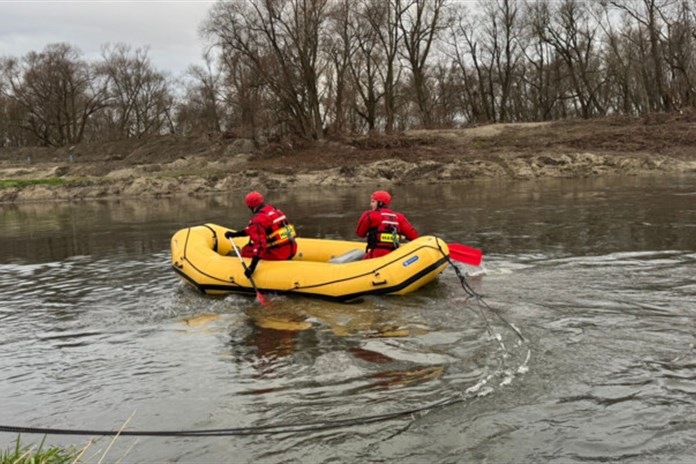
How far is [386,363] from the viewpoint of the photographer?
4.97 m

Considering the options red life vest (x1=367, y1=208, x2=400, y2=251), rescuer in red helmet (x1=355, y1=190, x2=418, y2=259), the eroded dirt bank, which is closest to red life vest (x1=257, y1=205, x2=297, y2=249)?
rescuer in red helmet (x1=355, y1=190, x2=418, y2=259)

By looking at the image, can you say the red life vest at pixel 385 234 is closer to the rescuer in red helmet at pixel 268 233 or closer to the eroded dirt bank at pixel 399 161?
the rescuer in red helmet at pixel 268 233

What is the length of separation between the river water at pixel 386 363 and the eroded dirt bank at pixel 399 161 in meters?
16.4

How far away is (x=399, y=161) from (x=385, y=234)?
20688 millimetres

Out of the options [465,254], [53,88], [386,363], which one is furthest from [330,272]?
[53,88]

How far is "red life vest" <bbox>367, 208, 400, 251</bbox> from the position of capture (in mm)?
7828

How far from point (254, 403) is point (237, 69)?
1148 inches

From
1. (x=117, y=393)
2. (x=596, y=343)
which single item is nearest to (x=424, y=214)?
(x=596, y=343)

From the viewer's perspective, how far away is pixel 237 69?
31.3 metres

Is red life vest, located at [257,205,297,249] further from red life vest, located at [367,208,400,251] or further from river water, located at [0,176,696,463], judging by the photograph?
red life vest, located at [367,208,400,251]

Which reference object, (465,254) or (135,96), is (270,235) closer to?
(465,254)

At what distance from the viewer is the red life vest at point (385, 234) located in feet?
25.7

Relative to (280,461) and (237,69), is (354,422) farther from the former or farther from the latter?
(237,69)

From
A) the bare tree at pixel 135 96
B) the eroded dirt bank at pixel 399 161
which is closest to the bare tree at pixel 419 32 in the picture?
the eroded dirt bank at pixel 399 161
